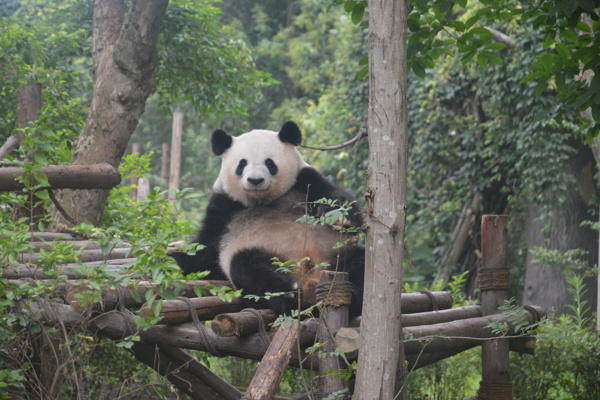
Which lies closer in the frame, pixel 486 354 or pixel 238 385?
pixel 486 354

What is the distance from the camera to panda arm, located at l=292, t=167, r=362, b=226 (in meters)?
3.89

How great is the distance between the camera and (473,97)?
9625mm

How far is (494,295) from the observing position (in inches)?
171

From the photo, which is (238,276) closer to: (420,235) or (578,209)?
(578,209)

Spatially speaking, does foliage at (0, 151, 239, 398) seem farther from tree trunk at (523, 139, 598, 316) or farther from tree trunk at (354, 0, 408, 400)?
tree trunk at (523, 139, 598, 316)

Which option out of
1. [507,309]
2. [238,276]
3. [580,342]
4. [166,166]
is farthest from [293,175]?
[166,166]

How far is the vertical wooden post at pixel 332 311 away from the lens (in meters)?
3.04

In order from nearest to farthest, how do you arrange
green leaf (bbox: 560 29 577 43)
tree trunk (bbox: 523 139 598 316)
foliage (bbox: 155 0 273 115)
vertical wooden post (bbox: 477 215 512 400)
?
green leaf (bbox: 560 29 577 43)
vertical wooden post (bbox: 477 215 512 400)
foliage (bbox: 155 0 273 115)
tree trunk (bbox: 523 139 598 316)

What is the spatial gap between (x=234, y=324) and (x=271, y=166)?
1364 mm

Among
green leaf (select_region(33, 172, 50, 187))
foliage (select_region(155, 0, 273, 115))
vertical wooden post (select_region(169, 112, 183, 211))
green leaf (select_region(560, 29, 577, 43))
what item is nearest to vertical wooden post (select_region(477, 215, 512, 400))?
green leaf (select_region(560, 29, 577, 43))

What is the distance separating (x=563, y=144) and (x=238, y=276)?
573cm

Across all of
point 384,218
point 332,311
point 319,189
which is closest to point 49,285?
point 332,311

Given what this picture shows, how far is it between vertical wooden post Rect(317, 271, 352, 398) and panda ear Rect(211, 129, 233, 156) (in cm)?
146

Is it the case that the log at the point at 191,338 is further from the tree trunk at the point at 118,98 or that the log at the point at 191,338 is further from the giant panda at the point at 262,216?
the tree trunk at the point at 118,98
